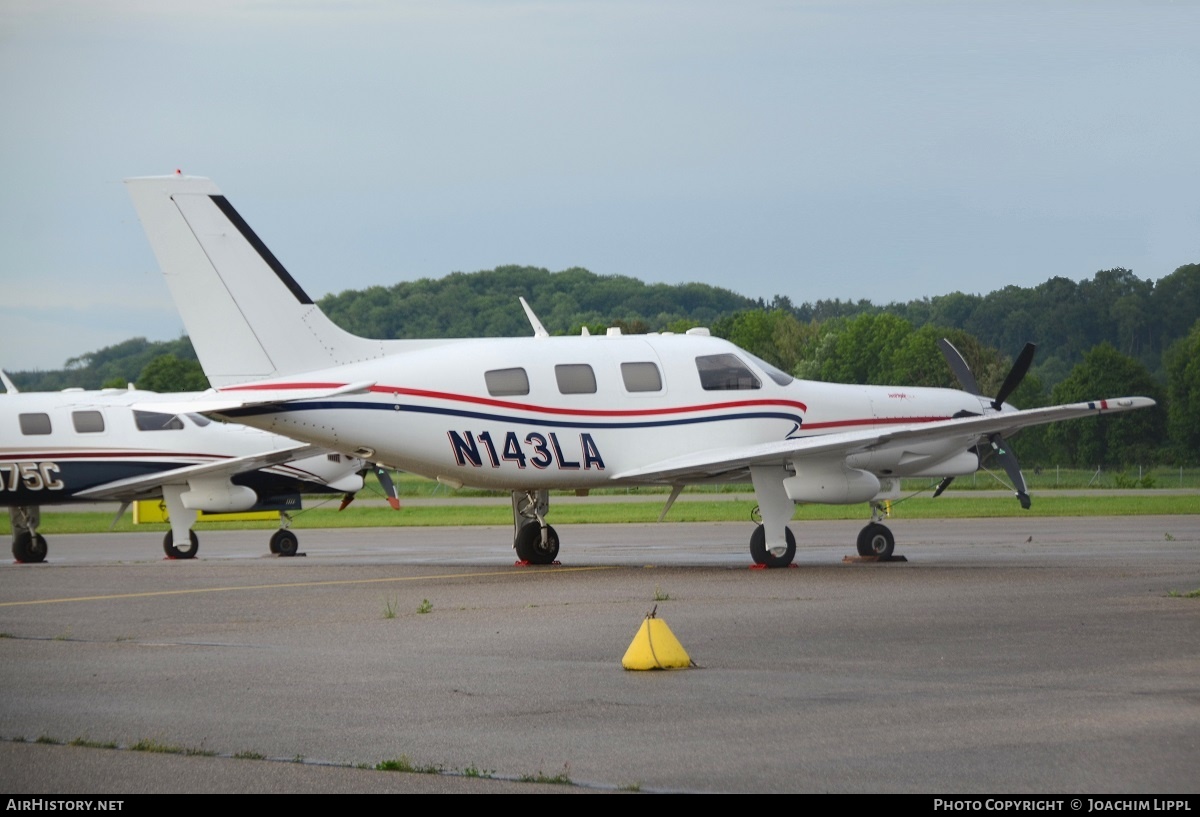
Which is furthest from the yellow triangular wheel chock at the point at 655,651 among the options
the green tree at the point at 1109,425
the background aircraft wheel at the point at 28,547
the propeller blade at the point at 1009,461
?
the green tree at the point at 1109,425

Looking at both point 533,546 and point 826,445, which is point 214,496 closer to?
point 533,546

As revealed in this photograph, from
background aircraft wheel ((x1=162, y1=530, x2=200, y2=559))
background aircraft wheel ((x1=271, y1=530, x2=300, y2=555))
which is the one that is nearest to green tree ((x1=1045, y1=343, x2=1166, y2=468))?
background aircraft wheel ((x1=271, y1=530, x2=300, y2=555))

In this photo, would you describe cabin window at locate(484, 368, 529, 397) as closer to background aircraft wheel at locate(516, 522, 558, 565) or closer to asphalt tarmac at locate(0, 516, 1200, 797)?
asphalt tarmac at locate(0, 516, 1200, 797)

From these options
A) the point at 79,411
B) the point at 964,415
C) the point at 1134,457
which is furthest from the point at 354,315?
the point at 964,415

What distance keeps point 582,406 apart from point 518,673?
31.9 ft

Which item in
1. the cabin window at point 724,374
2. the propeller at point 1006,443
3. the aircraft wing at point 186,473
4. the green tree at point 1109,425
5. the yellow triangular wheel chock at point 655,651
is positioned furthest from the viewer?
the green tree at point 1109,425

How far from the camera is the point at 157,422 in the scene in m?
29.1

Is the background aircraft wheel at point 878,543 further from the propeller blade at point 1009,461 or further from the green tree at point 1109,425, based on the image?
the green tree at point 1109,425

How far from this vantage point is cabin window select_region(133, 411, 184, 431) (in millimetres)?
29109

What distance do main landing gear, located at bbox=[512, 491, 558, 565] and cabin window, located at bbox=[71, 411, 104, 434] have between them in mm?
10981

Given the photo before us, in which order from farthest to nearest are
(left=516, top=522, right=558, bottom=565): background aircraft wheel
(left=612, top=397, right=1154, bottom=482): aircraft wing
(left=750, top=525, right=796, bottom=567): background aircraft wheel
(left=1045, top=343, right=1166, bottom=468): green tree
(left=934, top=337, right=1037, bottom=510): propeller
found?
(left=1045, top=343, right=1166, bottom=468): green tree, (left=934, top=337, right=1037, bottom=510): propeller, (left=516, top=522, right=558, bottom=565): background aircraft wheel, (left=750, top=525, right=796, bottom=567): background aircraft wheel, (left=612, top=397, right=1154, bottom=482): aircraft wing

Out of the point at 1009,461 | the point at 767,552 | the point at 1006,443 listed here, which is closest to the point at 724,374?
the point at 767,552

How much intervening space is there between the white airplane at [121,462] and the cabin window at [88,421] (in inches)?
0.8

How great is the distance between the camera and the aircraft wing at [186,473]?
27953 mm
